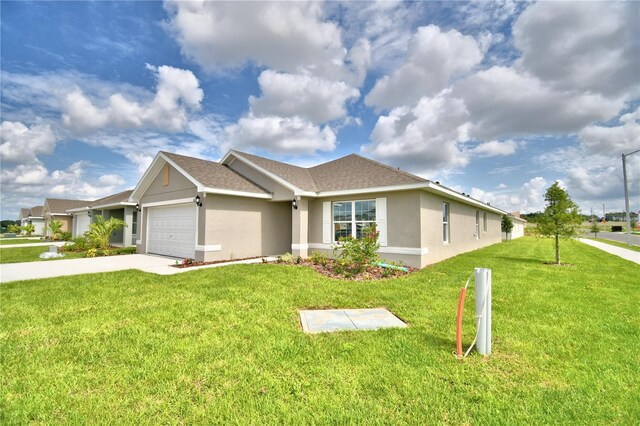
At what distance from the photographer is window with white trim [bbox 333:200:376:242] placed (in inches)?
467

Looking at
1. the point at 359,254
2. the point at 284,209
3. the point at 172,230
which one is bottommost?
the point at 359,254

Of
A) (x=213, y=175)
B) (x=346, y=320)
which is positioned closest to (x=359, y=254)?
(x=346, y=320)

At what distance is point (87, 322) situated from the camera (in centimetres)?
484

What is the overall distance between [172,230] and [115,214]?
44.5 feet

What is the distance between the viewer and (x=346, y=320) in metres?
5.05

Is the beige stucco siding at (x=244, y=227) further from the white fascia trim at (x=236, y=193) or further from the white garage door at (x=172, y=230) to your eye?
the white garage door at (x=172, y=230)

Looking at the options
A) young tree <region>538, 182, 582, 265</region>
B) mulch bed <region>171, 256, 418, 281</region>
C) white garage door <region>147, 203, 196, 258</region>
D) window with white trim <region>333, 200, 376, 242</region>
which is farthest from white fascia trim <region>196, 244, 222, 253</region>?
young tree <region>538, 182, 582, 265</region>

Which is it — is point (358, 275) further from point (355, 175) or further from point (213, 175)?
point (213, 175)

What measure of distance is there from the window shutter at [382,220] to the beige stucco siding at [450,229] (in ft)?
4.59

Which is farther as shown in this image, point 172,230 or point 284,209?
point 284,209

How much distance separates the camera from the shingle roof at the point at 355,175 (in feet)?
37.1

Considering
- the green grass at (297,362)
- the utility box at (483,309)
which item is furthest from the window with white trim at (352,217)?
the utility box at (483,309)

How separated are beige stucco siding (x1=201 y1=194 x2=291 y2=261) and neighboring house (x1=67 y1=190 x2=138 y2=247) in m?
10.1

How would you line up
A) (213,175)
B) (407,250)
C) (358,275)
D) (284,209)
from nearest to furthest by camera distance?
(358,275) < (407,250) < (213,175) < (284,209)
